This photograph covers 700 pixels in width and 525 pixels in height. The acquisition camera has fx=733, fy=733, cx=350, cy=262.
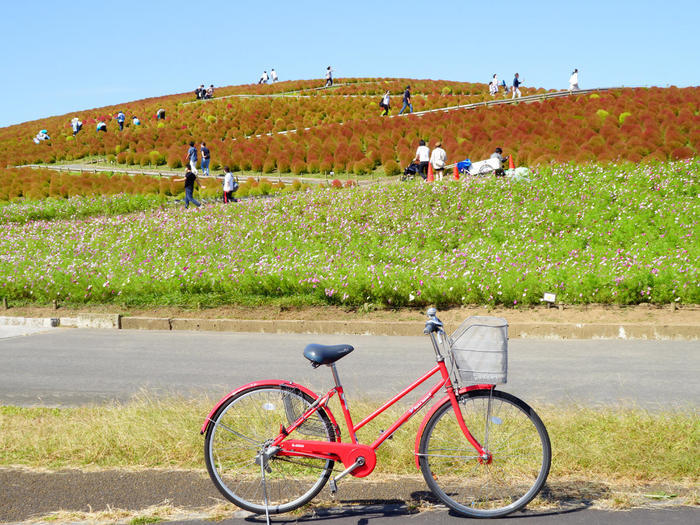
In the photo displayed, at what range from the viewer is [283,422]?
464 cm

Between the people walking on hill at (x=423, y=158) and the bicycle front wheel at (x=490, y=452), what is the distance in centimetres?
2027

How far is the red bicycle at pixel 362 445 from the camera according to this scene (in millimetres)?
4445

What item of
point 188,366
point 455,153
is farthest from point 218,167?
point 188,366

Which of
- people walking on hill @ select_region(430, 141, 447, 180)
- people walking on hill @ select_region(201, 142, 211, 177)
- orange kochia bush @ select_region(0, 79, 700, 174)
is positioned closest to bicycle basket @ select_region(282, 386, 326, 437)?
people walking on hill @ select_region(430, 141, 447, 180)

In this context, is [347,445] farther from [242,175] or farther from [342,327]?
[242,175]

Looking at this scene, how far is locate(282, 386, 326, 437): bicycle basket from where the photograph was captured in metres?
4.55

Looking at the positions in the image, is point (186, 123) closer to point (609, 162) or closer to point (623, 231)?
point (609, 162)

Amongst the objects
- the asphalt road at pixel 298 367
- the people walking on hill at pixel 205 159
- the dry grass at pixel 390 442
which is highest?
the people walking on hill at pixel 205 159

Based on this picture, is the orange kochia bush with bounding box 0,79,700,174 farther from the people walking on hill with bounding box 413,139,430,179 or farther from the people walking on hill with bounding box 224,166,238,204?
the people walking on hill with bounding box 224,166,238,204

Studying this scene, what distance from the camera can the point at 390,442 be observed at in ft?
18.1

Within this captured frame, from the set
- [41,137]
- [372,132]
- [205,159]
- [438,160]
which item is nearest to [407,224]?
[438,160]

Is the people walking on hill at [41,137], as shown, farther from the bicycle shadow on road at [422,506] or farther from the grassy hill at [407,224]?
the bicycle shadow on road at [422,506]

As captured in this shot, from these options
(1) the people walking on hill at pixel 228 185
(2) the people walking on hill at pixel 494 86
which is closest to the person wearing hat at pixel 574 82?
(2) the people walking on hill at pixel 494 86

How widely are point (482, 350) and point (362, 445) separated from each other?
3.21 ft
